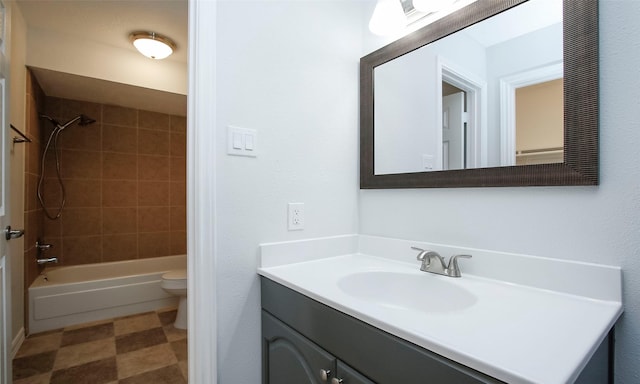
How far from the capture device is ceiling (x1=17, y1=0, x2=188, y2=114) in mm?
1835

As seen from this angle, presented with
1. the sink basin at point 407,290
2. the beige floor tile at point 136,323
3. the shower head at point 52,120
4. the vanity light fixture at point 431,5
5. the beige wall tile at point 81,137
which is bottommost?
the beige floor tile at point 136,323

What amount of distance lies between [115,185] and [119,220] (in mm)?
371

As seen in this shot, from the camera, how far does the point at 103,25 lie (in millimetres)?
2043

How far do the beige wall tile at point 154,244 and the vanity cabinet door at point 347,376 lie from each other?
309cm

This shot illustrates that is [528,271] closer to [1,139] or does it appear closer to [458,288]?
[458,288]

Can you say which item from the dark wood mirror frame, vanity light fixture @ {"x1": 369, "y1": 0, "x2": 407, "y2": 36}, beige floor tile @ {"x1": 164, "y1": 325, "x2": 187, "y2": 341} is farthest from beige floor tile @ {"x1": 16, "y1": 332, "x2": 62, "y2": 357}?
vanity light fixture @ {"x1": 369, "y1": 0, "x2": 407, "y2": 36}

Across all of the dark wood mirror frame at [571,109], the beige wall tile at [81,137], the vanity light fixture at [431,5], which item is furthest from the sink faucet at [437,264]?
the beige wall tile at [81,137]

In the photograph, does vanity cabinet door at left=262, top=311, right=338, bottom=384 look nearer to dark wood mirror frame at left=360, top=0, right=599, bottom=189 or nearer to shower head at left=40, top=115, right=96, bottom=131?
dark wood mirror frame at left=360, top=0, right=599, bottom=189

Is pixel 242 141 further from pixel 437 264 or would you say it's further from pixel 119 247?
pixel 119 247

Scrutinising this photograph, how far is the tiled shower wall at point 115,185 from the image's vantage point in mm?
2785

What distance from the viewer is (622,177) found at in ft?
2.45

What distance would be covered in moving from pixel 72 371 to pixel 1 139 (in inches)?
56.9

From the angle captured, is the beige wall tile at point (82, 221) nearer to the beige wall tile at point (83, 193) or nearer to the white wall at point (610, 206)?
the beige wall tile at point (83, 193)

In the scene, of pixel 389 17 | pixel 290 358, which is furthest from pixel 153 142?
pixel 290 358
